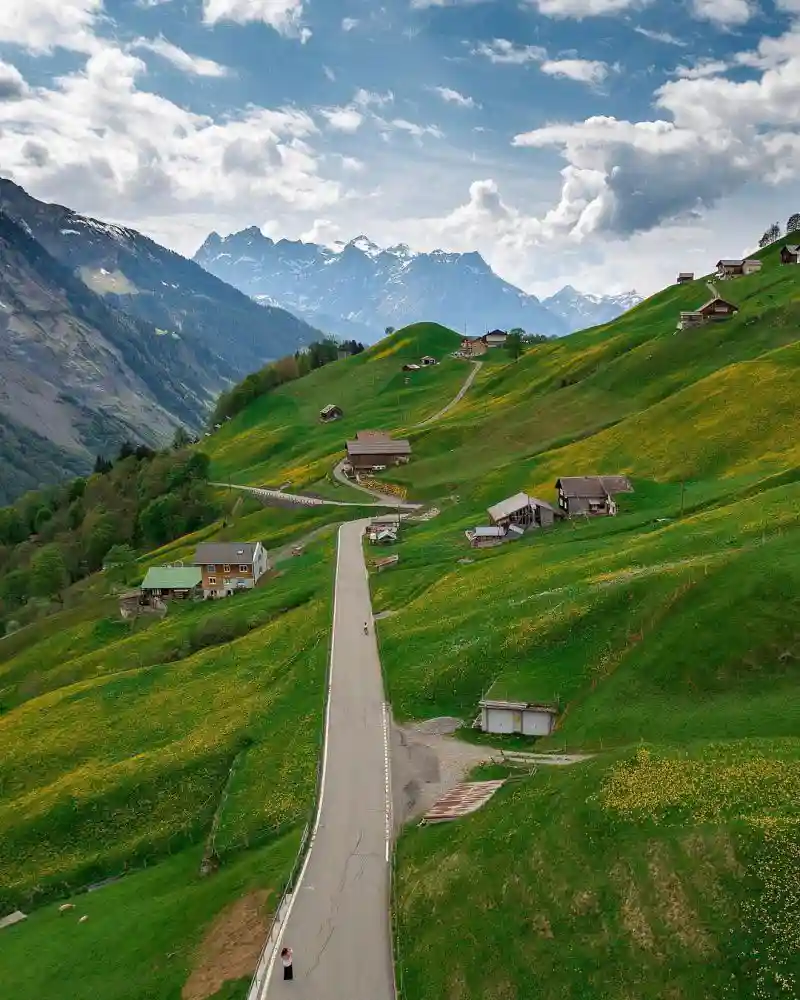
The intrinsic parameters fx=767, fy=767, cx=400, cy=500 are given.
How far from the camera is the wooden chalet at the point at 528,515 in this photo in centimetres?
9031

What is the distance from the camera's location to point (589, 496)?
89938 mm

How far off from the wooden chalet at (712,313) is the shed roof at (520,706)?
127 meters

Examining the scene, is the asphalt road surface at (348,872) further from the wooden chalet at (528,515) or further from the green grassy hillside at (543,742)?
the wooden chalet at (528,515)

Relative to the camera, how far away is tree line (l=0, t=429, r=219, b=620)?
463 feet

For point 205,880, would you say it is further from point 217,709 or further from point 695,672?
point 695,672

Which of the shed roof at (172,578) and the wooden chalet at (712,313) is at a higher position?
the wooden chalet at (712,313)

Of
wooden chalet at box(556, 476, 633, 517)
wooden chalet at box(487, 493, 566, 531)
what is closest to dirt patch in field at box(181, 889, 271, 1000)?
wooden chalet at box(487, 493, 566, 531)

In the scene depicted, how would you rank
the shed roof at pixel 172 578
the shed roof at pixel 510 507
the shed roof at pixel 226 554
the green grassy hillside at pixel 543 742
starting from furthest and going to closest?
the shed roof at pixel 172 578 < the shed roof at pixel 226 554 < the shed roof at pixel 510 507 < the green grassy hillside at pixel 543 742

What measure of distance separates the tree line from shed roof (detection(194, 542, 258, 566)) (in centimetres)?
2568

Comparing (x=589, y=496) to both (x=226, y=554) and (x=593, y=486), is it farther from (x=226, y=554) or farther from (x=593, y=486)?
(x=226, y=554)

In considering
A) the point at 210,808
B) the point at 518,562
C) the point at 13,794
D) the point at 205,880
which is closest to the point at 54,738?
the point at 13,794

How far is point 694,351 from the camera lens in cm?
14288

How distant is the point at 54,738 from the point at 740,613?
183ft

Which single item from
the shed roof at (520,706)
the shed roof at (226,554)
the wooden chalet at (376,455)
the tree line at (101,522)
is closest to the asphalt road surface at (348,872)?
the shed roof at (520,706)
